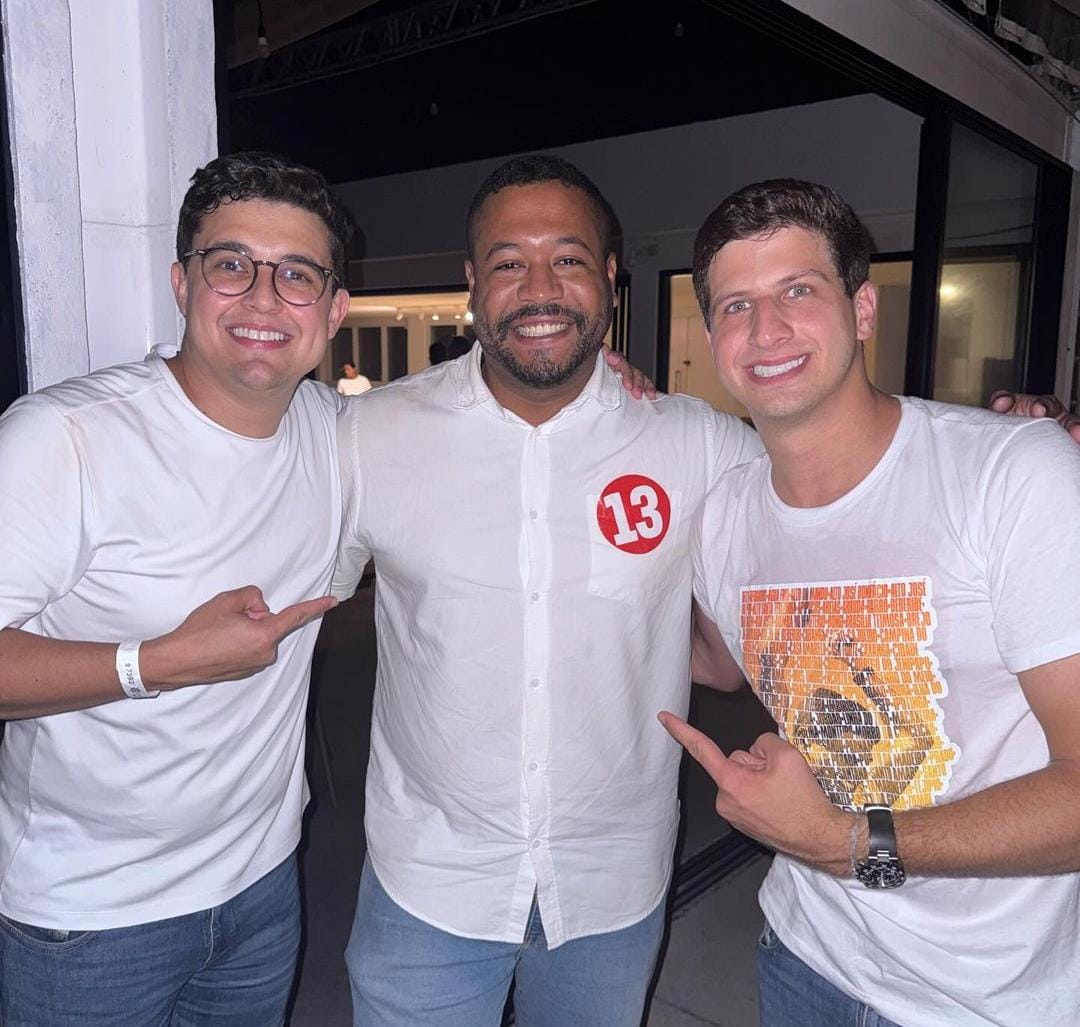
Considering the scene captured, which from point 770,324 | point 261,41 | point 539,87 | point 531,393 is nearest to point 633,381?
point 531,393

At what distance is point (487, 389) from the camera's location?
5.49ft

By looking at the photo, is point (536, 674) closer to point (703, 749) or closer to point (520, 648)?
point (520, 648)

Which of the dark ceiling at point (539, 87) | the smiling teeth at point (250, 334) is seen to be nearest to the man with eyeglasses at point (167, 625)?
the smiling teeth at point (250, 334)

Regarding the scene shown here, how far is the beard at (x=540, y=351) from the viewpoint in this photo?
160 cm

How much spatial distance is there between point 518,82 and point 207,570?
5.50 meters

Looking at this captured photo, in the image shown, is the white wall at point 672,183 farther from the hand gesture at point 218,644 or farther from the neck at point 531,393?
the hand gesture at point 218,644

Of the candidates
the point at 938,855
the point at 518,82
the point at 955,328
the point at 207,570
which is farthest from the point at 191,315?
the point at 518,82

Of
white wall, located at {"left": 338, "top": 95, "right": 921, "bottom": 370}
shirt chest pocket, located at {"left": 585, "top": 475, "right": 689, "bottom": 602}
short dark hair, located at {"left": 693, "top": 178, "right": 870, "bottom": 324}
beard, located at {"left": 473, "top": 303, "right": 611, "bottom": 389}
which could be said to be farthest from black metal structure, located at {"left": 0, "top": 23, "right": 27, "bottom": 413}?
white wall, located at {"left": 338, "top": 95, "right": 921, "bottom": 370}

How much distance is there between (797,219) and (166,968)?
1511 millimetres

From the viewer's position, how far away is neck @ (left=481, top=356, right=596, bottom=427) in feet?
5.39

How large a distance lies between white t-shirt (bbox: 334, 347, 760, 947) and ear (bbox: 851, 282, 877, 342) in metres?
0.41

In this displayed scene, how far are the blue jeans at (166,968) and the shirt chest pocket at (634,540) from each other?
77 cm

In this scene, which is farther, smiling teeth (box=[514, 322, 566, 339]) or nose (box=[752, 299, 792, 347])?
smiling teeth (box=[514, 322, 566, 339])

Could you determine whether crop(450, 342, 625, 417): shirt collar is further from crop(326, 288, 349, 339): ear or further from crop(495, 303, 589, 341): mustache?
crop(326, 288, 349, 339): ear
